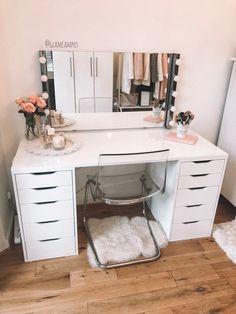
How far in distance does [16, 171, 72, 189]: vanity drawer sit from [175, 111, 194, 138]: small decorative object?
93 cm

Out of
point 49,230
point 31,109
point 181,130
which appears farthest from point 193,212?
point 31,109

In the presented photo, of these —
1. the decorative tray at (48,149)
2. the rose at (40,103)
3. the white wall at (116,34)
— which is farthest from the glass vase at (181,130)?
the rose at (40,103)

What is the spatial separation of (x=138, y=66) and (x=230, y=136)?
1047 millimetres

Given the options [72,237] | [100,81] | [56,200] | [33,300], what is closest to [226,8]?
[100,81]

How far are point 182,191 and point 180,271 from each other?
0.55 meters

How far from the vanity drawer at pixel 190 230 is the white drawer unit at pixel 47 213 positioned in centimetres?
77

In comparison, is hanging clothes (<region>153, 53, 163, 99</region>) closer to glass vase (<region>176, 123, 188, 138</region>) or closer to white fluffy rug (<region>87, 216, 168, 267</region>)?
glass vase (<region>176, 123, 188, 138</region>)

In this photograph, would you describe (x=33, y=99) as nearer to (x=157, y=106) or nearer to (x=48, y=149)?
(x=48, y=149)

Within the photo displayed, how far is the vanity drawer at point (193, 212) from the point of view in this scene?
1892 millimetres

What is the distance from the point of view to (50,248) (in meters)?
1.75

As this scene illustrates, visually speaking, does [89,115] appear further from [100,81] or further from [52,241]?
[52,241]

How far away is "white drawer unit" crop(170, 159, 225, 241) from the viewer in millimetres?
1770

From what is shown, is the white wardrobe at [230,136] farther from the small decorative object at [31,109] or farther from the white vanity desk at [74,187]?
the small decorative object at [31,109]

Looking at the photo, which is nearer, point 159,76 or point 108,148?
point 108,148
